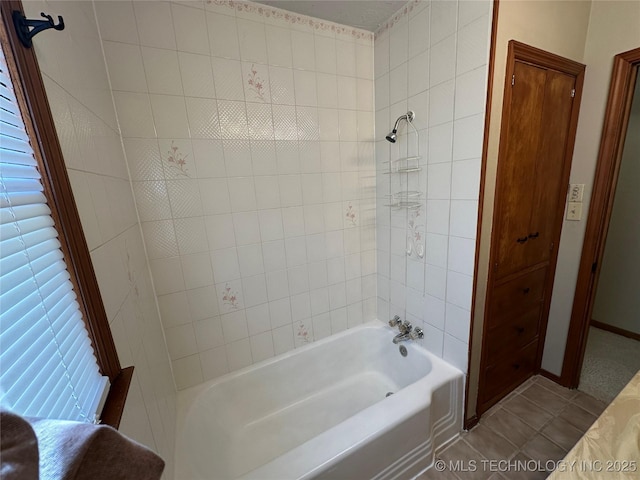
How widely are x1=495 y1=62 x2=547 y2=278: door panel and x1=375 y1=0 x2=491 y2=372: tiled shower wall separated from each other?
21 cm

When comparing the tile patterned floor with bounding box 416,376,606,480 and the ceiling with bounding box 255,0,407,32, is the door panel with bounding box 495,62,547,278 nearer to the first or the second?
the ceiling with bounding box 255,0,407,32

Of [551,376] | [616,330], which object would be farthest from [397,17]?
[616,330]

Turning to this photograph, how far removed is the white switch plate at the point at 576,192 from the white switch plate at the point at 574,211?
0.02 metres

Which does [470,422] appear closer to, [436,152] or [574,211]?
[574,211]

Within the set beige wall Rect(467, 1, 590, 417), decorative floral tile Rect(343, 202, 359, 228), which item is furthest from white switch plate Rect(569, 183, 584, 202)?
decorative floral tile Rect(343, 202, 359, 228)

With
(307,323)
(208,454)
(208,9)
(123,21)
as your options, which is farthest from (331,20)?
(208,454)

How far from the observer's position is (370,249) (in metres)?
1.97

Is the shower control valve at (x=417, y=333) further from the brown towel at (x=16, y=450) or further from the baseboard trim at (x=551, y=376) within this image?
the brown towel at (x=16, y=450)

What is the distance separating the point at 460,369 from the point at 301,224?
1.26 meters

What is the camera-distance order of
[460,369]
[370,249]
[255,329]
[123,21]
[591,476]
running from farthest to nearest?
[370,249] < [255,329] < [460,369] < [123,21] < [591,476]

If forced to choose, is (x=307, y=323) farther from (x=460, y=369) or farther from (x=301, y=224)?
(x=460, y=369)

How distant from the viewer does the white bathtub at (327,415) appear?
1.11 meters

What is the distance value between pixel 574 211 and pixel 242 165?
6.61 ft

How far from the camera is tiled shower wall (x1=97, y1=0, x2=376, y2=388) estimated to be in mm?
1266
